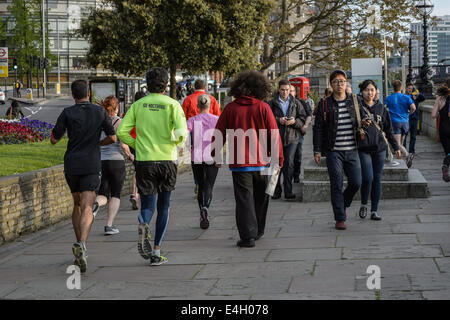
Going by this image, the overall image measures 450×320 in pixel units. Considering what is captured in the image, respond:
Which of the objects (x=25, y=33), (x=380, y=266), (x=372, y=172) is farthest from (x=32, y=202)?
(x=25, y=33)

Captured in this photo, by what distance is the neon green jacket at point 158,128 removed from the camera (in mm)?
6719

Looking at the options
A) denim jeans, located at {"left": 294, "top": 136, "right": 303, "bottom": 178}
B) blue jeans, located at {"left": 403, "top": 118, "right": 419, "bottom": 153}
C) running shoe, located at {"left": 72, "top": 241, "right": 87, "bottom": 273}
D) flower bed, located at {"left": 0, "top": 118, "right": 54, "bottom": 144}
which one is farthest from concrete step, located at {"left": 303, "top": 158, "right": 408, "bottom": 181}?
flower bed, located at {"left": 0, "top": 118, "right": 54, "bottom": 144}

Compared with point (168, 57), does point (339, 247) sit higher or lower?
lower

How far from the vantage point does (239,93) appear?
768 cm

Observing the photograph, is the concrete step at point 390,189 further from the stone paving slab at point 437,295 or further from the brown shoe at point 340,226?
the stone paving slab at point 437,295

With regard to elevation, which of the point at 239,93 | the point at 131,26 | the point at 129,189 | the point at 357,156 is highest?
the point at 131,26

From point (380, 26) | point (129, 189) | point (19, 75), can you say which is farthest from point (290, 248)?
point (19, 75)

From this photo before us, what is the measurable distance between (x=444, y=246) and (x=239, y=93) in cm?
262

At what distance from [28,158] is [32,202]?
11.9 feet

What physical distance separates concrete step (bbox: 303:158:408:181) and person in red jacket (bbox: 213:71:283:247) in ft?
12.2

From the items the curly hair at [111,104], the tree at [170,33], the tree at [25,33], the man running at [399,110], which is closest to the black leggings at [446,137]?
the man running at [399,110]

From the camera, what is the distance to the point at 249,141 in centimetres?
749

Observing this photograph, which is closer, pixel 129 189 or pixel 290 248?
pixel 290 248
